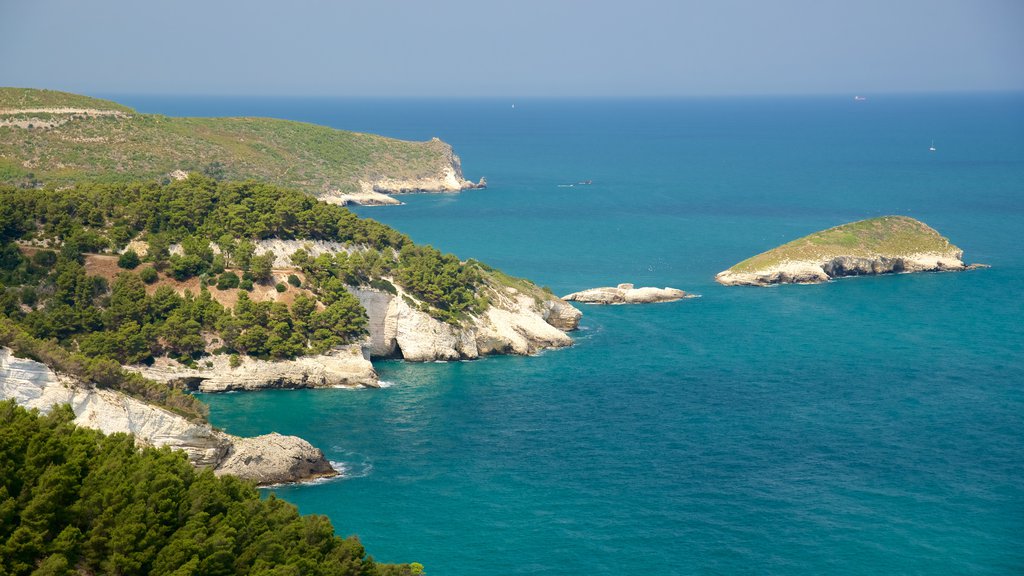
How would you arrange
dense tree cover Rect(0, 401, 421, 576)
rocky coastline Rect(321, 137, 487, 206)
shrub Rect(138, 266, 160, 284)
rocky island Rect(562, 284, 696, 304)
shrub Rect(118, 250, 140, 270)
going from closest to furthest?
dense tree cover Rect(0, 401, 421, 576) → shrub Rect(138, 266, 160, 284) → shrub Rect(118, 250, 140, 270) → rocky island Rect(562, 284, 696, 304) → rocky coastline Rect(321, 137, 487, 206)

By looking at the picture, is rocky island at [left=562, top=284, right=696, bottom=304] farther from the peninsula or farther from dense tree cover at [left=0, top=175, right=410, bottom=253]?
the peninsula

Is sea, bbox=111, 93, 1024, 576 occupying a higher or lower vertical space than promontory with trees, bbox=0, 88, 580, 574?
lower

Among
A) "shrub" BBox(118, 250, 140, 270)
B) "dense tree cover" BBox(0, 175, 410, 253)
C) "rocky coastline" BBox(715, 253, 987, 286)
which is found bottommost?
"rocky coastline" BBox(715, 253, 987, 286)

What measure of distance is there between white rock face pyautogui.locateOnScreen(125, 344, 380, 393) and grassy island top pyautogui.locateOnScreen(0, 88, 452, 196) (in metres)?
65.4

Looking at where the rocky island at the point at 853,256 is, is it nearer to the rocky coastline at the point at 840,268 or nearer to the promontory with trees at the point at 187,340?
the rocky coastline at the point at 840,268

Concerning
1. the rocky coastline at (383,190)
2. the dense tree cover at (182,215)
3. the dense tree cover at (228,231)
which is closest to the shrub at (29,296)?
the dense tree cover at (228,231)

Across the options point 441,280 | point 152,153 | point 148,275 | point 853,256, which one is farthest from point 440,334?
point 152,153

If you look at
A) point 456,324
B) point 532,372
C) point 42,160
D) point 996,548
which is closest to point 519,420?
point 532,372

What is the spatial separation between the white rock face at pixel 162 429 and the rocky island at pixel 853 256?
209 feet

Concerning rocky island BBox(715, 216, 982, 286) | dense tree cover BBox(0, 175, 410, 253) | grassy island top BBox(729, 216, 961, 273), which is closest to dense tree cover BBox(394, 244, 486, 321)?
dense tree cover BBox(0, 175, 410, 253)

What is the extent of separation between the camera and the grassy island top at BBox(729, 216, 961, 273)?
12012 centimetres

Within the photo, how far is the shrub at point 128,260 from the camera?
83.0m

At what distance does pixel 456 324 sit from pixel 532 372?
7431mm

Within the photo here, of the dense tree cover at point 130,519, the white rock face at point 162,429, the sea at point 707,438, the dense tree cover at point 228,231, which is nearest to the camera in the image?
the dense tree cover at point 130,519
